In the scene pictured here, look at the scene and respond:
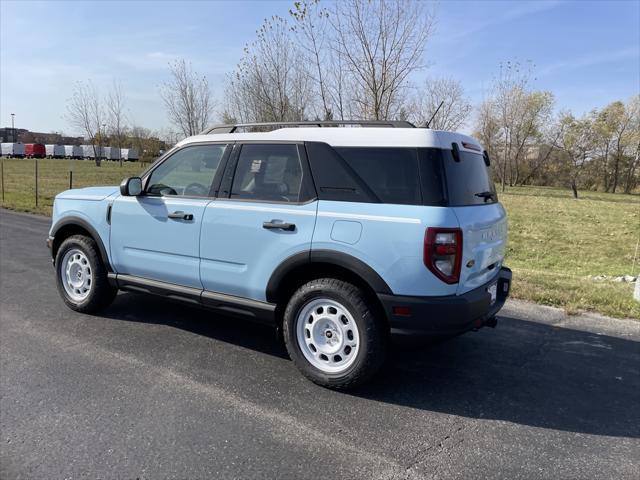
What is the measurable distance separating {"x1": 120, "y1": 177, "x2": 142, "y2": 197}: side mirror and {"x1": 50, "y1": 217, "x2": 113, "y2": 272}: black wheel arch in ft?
2.15

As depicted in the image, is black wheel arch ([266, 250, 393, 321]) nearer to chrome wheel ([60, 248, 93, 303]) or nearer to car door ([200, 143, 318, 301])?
car door ([200, 143, 318, 301])

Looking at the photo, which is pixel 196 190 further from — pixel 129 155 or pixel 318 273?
pixel 129 155

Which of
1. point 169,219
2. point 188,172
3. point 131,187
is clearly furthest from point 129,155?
point 169,219

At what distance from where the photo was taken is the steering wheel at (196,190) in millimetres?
4203

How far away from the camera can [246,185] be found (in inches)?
157

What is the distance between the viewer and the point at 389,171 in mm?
3377

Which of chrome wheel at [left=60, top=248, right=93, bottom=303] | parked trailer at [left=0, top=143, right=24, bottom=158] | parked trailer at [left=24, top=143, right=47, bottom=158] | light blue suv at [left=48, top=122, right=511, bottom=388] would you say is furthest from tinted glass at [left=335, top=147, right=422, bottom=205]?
parked trailer at [left=0, top=143, right=24, bottom=158]

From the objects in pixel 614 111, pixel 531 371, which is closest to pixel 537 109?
pixel 614 111

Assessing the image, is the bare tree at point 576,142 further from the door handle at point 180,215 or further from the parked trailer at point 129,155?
the parked trailer at point 129,155

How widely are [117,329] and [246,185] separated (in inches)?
78.3

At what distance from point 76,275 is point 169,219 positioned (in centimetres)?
160

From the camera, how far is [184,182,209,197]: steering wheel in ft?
13.8

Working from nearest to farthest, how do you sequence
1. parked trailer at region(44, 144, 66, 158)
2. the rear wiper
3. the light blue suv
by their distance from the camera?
the light blue suv
the rear wiper
parked trailer at region(44, 144, 66, 158)

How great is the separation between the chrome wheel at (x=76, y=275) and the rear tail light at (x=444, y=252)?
3553mm
